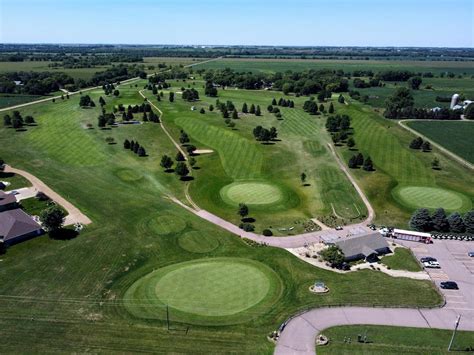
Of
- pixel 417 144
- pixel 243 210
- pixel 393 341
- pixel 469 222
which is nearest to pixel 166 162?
pixel 243 210

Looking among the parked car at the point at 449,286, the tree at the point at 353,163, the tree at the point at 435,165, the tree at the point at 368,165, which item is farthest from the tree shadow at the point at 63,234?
the tree at the point at 435,165

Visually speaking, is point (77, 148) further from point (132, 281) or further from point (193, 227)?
point (132, 281)

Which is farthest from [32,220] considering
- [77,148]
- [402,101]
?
[402,101]

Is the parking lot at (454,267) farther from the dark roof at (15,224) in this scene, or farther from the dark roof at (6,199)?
the dark roof at (6,199)

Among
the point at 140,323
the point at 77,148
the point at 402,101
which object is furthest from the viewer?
the point at 402,101

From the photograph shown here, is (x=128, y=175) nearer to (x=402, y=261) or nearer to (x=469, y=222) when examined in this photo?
(x=402, y=261)

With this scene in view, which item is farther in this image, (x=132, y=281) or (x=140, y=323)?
(x=132, y=281)
